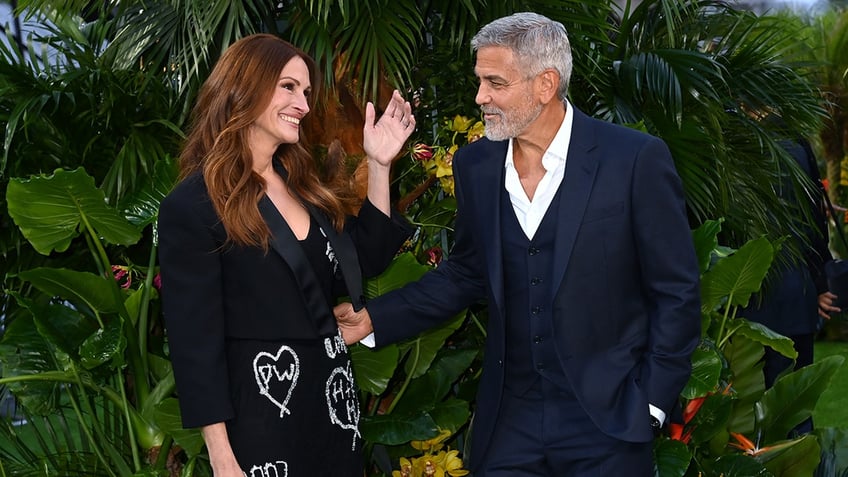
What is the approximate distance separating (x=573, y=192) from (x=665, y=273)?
0.28 m

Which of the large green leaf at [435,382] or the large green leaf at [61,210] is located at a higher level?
the large green leaf at [61,210]

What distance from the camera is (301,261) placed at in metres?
2.53

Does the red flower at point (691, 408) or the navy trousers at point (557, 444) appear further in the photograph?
the red flower at point (691, 408)

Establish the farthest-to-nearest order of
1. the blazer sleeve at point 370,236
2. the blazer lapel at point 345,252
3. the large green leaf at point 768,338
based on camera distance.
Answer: the large green leaf at point 768,338 < the blazer sleeve at point 370,236 < the blazer lapel at point 345,252

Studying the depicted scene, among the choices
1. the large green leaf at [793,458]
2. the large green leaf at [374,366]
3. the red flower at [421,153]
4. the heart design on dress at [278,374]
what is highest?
the red flower at [421,153]

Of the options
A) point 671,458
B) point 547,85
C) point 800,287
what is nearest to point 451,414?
point 671,458

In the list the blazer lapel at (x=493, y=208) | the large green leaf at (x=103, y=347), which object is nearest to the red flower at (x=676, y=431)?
the blazer lapel at (x=493, y=208)

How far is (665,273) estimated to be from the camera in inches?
101

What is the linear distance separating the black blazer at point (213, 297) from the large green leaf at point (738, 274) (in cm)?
171

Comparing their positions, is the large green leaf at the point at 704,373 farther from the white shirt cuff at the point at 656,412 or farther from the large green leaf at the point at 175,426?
the large green leaf at the point at 175,426

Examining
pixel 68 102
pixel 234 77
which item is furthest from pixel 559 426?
pixel 68 102

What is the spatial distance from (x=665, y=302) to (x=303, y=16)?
2160 millimetres

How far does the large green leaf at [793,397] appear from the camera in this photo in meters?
4.12

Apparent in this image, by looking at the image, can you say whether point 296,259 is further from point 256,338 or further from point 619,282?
point 619,282
